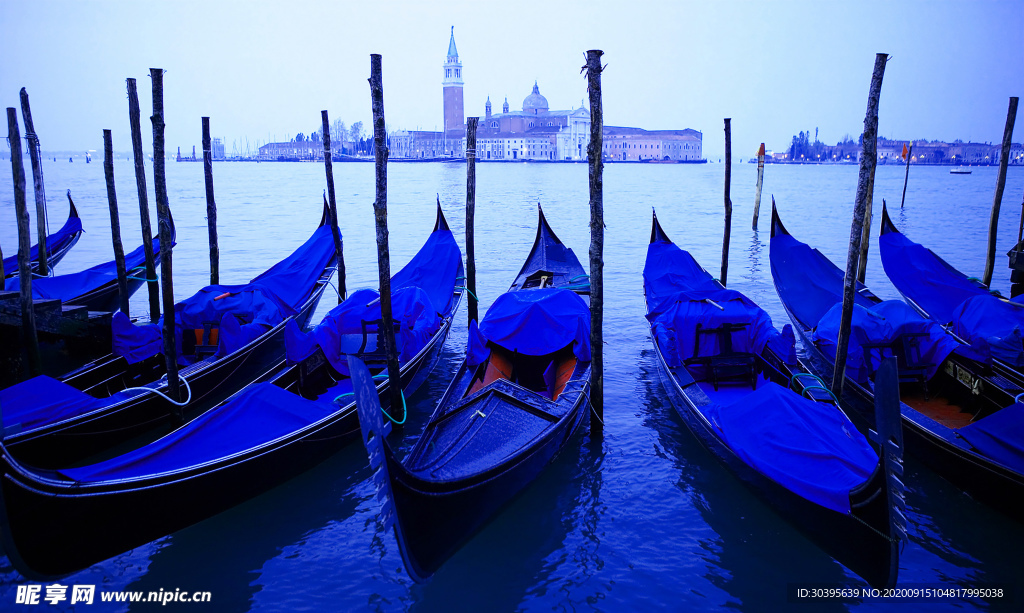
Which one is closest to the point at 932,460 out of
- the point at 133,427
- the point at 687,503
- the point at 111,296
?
the point at 687,503

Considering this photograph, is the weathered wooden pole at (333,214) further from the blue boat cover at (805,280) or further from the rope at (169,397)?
the blue boat cover at (805,280)

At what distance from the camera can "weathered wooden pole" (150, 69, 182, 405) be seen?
392 cm

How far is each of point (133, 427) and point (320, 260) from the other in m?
3.22

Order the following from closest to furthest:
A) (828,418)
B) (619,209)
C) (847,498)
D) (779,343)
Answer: (847,498), (828,418), (779,343), (619,209)

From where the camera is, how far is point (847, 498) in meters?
2.52

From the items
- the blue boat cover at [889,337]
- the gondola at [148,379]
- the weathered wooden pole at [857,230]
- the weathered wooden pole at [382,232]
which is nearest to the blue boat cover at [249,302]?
the gondola at [148,379]

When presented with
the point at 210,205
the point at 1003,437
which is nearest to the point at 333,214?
the point at 210,205

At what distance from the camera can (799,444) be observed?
2.96m

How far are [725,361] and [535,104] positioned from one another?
87676mm

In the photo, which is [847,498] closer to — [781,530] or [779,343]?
[781,530]

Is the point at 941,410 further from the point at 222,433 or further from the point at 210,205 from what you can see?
the point at 210,205

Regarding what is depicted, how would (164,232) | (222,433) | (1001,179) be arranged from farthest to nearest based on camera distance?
(1001,179) < (164,232) < (222,433)

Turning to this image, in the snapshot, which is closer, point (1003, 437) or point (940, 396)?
point (1003, 437)

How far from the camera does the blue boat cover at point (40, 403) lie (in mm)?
3332
